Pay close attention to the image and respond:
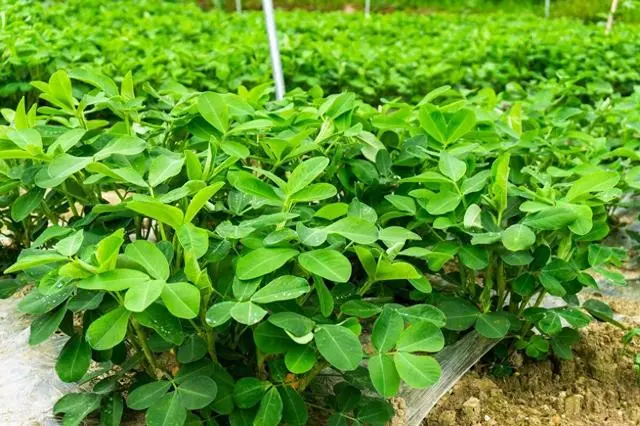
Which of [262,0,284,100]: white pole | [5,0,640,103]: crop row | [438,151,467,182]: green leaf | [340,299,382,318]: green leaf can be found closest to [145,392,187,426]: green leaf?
[340,299,382,318]: green leaf

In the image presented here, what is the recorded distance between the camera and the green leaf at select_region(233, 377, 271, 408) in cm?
136

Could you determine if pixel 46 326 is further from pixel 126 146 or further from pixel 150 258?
pixel 126 146

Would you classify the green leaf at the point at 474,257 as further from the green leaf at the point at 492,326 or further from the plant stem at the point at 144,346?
the plant stem at the point at 144,346

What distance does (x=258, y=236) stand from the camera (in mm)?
1422

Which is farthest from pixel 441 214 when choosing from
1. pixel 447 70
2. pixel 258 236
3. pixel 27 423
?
pixel 447 70

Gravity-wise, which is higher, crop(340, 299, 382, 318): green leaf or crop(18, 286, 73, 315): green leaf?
crop(18, 286, 73, 315): green leaf

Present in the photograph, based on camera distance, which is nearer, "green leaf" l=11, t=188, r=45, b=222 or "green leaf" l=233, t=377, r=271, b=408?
"green leaf" l=233, t=377, r=271, b=408

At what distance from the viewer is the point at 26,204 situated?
5.43 feet

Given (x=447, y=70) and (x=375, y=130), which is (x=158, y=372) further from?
(x=447, y=70)

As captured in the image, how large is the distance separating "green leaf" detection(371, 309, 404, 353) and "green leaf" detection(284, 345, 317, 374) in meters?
0.11

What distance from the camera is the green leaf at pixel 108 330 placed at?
125 centimetres

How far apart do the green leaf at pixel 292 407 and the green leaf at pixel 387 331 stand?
169 mm

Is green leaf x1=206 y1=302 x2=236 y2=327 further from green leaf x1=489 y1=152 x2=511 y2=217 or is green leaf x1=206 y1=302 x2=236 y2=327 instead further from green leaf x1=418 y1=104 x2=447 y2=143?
green leaf x1=418 y1=104 x2=447 y2=143

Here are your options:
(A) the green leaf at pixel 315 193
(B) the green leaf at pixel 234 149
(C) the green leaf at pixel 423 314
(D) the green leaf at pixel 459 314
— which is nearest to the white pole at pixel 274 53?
(B) the green leaf at pixel 234 149
